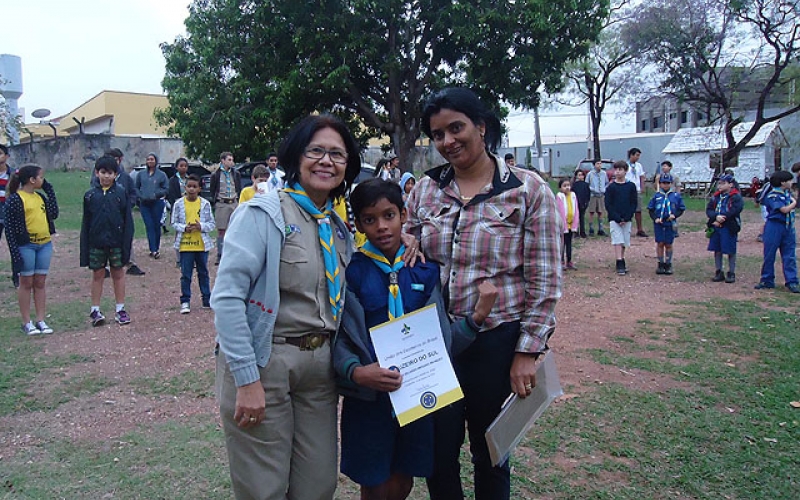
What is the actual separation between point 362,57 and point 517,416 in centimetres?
1429

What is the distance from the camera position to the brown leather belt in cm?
223

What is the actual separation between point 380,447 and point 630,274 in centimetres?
875

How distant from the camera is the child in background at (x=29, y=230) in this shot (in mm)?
6469

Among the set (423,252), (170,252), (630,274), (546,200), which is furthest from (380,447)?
(170,252)

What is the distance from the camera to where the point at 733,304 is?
7973 mm

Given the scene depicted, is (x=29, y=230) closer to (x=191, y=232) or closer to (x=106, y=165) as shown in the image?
(x=106, y=165)

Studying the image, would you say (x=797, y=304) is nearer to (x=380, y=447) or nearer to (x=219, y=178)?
→ (x=380, y=447)

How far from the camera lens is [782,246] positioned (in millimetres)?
8930

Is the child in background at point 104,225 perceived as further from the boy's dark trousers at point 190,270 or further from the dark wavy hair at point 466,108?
the dark wavy hair at point 466,108

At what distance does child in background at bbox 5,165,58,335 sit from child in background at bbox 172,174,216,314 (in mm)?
1387

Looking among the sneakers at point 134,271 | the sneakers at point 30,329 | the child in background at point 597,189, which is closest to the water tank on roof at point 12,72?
the sneakers at point 134,271

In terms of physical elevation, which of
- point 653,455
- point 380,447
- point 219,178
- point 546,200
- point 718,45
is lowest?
A: point 653,455

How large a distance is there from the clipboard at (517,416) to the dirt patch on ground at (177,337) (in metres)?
2.64

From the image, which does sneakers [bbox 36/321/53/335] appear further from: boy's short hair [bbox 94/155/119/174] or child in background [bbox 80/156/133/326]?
boy's short hair [bbox 94/155/119/174]
